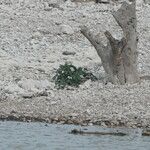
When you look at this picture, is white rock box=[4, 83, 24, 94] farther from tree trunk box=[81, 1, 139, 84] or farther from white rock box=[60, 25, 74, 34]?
white rock box=[60, 25, 74, 34]

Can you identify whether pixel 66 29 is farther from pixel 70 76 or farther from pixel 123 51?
pixel 123 51

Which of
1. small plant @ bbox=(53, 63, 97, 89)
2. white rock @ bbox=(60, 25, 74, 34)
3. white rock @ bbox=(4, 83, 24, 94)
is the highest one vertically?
white rock @ bbox=(60, 25, 74, 34)

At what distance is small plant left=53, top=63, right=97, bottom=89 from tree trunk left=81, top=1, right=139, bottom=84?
2.63ft

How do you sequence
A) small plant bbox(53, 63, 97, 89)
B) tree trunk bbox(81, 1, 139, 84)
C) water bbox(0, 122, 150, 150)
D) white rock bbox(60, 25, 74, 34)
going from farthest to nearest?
white rock bbox(60, 25, 74, 34) < small plant bbox(53, 63, 97, 89) < tree trunk bbox(81, 1, 139, 84) < water bbox(0, 122, 150, 150)

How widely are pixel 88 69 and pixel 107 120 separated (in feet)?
18.5

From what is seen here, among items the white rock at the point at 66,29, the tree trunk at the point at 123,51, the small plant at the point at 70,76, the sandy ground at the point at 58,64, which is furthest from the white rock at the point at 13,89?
the white rock at the point at 66,29

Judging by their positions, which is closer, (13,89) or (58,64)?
(13,89)

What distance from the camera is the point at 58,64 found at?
23.6m

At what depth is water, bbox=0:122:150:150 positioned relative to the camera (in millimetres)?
15391

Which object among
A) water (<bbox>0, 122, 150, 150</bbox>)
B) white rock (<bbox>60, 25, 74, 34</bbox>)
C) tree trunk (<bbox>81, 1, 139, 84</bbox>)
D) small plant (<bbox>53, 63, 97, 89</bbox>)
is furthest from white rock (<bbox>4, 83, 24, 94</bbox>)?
white rock (<bbox>60, 25, 74, 34</bbox>)

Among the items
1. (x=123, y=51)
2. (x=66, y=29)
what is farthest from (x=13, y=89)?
(x=66, y=29)

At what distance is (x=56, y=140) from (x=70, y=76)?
17.5ft

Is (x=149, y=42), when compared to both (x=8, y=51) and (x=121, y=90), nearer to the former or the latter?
(x=8, y=51)

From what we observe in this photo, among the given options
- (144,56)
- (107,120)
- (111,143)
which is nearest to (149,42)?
(144,56)
